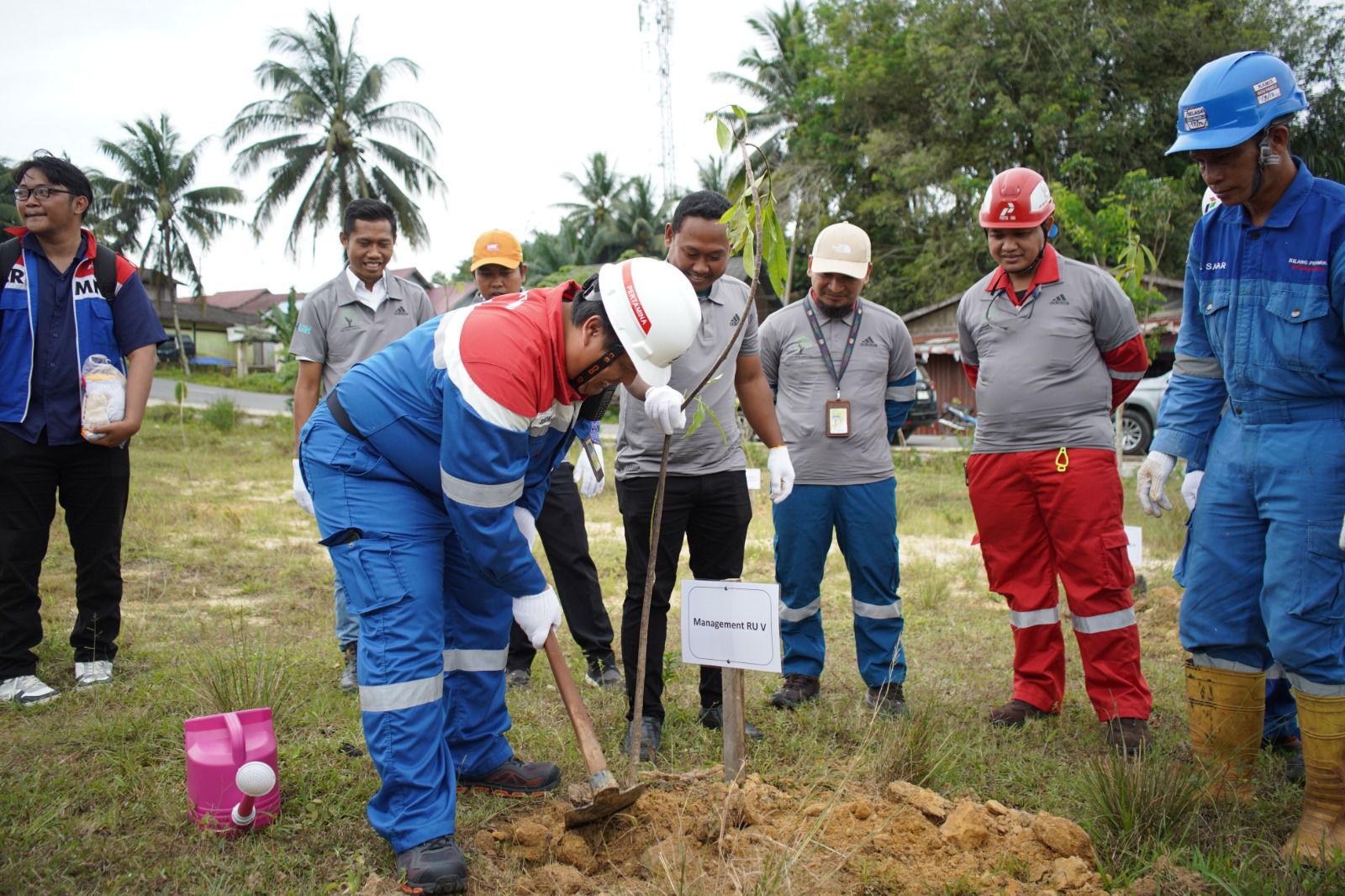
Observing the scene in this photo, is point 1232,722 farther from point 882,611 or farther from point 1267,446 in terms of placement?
point 882,611

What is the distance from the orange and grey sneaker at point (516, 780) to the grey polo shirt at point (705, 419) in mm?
1123

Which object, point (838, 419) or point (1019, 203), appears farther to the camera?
point (838, 419)

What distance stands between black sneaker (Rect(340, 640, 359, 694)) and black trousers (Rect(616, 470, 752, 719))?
1.29 metres

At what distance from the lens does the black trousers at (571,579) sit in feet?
14.7

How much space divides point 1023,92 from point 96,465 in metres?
23.1

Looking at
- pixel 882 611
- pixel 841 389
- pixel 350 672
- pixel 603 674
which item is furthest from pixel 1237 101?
pixel 350 672

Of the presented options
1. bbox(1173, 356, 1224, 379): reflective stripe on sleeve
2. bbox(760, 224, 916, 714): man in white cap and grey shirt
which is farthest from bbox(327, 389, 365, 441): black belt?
bbox(1173, 356, 1224, 379): reflective stripe on sleeve

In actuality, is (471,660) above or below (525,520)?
below

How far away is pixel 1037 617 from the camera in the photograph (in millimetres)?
3918

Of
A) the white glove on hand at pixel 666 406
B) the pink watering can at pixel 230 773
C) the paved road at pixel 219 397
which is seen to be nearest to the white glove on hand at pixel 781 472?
the white glove on hand at pixel 666 406

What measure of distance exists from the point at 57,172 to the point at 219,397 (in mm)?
22978

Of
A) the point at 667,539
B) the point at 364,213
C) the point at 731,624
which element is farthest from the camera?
the point at 364,213

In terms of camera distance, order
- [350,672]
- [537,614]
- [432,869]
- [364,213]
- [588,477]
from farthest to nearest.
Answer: [588,477] < [364,213] < [350,672] < [537,614] < [432,869]

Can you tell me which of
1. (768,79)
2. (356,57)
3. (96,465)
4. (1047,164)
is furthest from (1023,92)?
(96,465)
